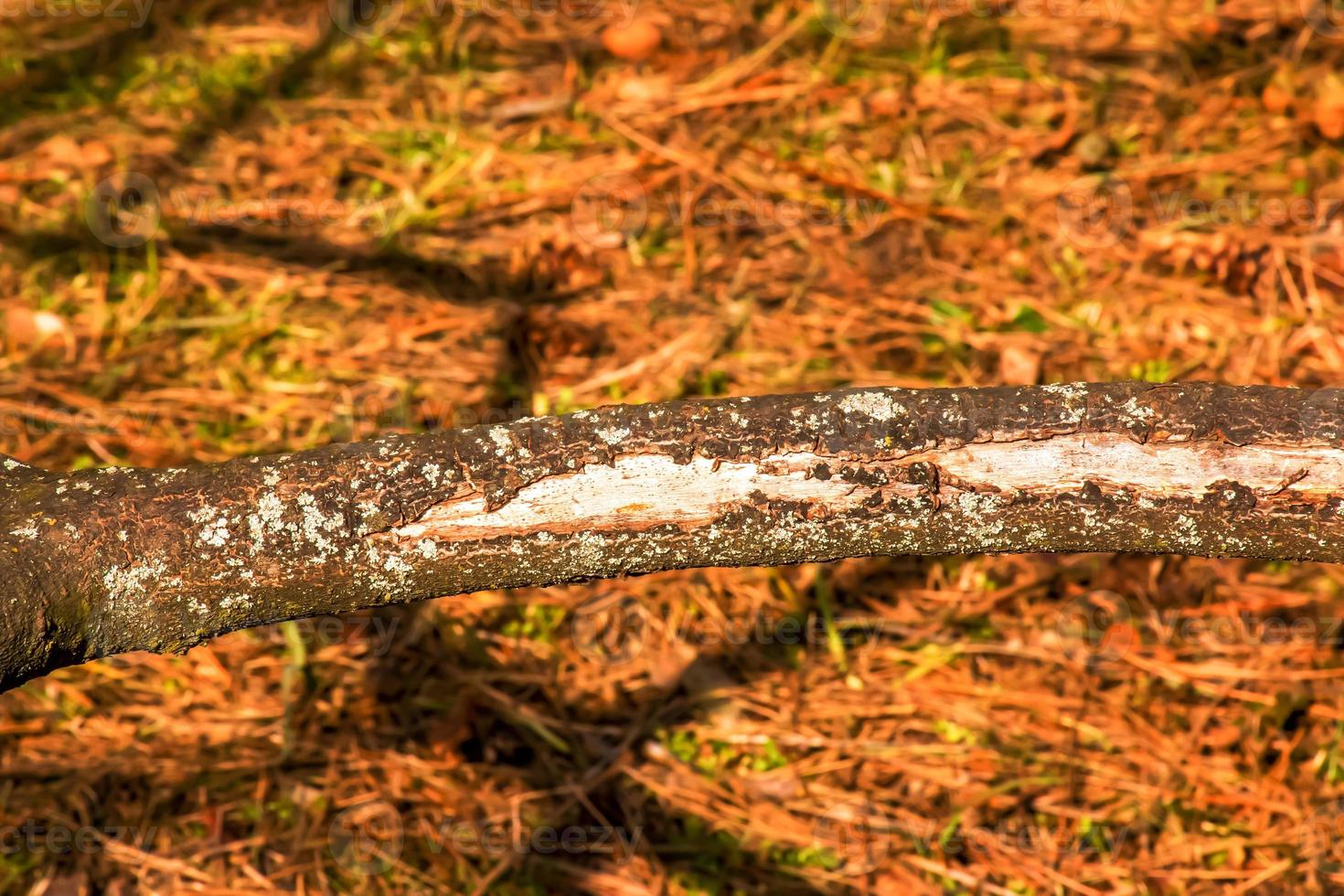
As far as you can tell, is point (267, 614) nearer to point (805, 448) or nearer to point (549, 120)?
point (805, 448)

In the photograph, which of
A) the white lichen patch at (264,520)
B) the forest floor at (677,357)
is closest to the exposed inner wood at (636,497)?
the white lichen patch at (264,520)

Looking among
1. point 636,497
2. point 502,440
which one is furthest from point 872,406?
point 502,440

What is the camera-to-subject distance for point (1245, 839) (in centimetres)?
206

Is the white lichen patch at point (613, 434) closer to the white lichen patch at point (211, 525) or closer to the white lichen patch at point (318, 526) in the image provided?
the white lichen patch at point (318, 526)

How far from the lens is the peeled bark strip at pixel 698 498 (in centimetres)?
129

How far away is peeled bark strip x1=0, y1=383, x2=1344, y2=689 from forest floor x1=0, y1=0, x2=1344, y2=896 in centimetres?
101

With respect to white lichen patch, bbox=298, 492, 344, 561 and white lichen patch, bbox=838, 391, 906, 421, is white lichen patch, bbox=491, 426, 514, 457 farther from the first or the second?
white lichen patch, bbox=838, 391, 906, 421

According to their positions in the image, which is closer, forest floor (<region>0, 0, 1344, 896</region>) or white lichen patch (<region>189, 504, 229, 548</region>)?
white lichen patch (<region>189, 504, 229, 548</region>)

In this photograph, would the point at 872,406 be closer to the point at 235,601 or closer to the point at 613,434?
the point at 613,434

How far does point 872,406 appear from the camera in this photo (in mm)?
1338

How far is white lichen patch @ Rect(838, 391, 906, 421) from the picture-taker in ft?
4.37

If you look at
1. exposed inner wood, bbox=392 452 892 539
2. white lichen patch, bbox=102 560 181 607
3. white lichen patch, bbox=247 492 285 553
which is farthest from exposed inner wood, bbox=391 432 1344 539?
white lichen patch, bbox=102 560 181 607

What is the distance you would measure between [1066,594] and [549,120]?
2165 mm

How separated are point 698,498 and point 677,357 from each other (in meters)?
1.54
